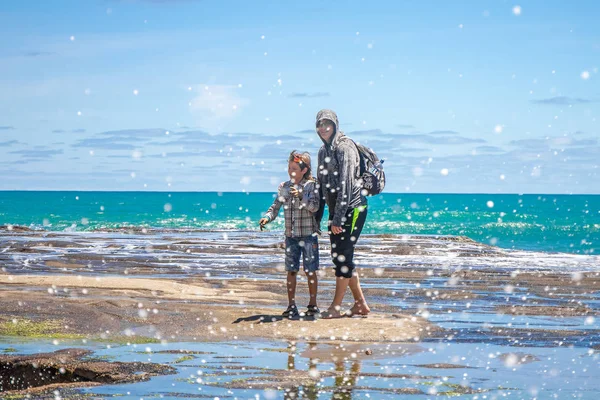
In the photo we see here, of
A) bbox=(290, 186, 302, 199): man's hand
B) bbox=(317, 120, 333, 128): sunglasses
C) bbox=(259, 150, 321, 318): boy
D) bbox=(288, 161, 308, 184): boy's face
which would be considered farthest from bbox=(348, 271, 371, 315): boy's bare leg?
bbox=(317, 120, 333, 128): sunglasses

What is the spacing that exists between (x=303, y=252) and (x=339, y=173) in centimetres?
104

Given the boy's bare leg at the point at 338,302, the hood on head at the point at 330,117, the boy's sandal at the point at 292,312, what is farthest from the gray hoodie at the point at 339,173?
the boy's sandal at the point at 292,312

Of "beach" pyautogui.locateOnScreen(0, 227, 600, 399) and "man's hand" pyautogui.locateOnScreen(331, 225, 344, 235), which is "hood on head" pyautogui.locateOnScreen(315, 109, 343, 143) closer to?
"man's hand" pyautogui.locateOnScreen(331, 225, 344, 235)

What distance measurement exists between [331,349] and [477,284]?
846 cm

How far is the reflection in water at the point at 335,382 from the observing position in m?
5.89

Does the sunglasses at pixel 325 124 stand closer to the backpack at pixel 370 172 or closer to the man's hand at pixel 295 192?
the backpack at pixel 370 172

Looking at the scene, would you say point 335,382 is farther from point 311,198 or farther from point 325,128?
point 325,128

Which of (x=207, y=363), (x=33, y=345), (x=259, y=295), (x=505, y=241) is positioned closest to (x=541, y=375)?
(x=207, y=363)

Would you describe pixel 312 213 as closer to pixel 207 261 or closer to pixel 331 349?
pixel 331 349

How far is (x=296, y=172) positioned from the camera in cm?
946

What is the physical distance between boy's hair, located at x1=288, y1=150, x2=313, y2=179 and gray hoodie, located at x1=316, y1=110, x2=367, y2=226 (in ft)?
0.68

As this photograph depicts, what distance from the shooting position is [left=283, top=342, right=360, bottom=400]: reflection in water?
5.89m

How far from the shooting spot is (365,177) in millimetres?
9180

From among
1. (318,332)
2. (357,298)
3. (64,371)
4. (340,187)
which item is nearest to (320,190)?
(340,187)
